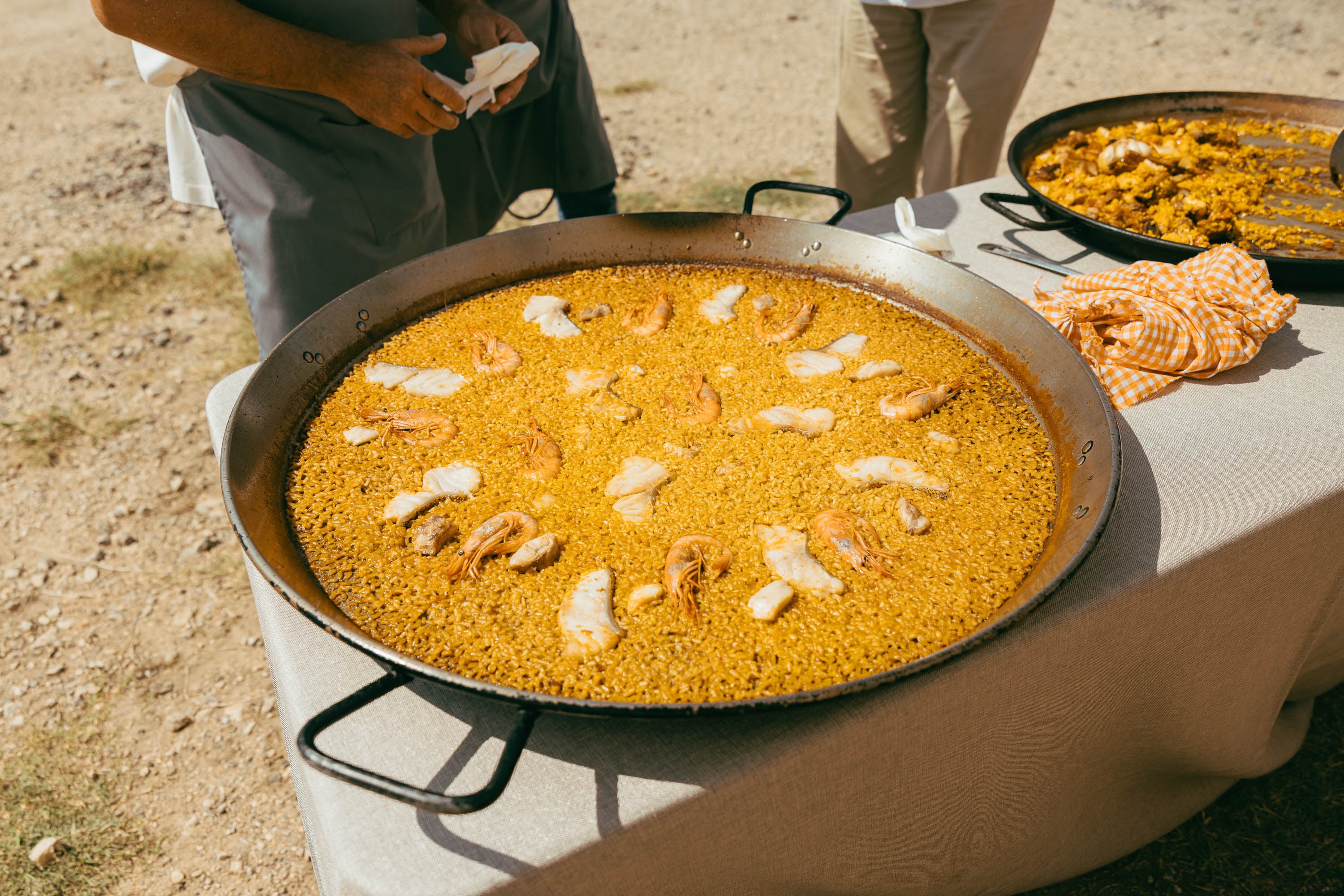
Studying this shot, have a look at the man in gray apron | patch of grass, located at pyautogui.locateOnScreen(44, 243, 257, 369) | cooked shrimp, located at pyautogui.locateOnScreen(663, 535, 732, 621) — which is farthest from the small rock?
patch of grass, located at pyautogui.locateOnScreen(44, 243, 257, 369)

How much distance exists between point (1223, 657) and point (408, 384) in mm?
1770

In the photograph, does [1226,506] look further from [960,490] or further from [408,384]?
[408,384]

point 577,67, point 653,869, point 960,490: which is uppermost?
point 577,67

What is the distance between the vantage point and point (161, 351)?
4473mm

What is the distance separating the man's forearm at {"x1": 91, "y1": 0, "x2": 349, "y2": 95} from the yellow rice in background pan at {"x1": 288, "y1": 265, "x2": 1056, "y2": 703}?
26.6 inches

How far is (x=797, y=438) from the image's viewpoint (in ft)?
5.91

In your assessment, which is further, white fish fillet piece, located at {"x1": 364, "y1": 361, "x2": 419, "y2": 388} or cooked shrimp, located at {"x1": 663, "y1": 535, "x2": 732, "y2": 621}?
white fish fillet piece, located at {"x1": 364, "y1": 361, "x2": 419, "y2": 388}

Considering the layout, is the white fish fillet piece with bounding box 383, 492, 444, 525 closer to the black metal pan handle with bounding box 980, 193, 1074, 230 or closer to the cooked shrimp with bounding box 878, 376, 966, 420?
the cooked shrimp with bounding box 878, 376, 966, 420

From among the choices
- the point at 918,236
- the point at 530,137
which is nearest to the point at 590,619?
the point at 918,236

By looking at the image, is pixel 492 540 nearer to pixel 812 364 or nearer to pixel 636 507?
pixel 636 507

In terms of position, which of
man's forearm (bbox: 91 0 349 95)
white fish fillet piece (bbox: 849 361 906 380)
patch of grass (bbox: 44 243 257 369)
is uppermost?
man's forearm (bbox: 91 0 349 95)

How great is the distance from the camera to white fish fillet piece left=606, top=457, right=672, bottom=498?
1.67m

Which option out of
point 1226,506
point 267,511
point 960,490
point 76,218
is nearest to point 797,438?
point 960,490

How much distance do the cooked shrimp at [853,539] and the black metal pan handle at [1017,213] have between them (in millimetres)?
1108
